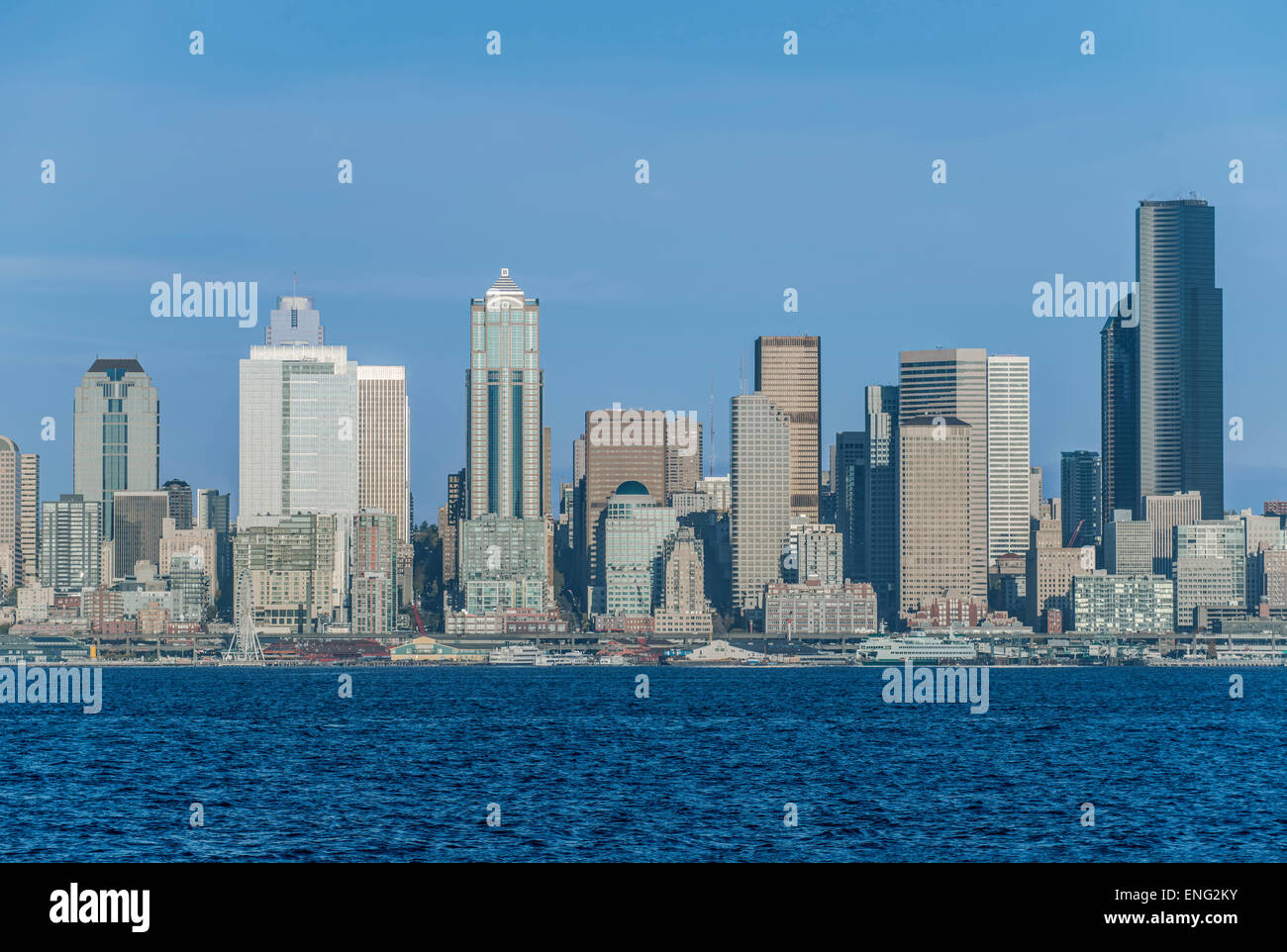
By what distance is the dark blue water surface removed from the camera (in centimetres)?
4356

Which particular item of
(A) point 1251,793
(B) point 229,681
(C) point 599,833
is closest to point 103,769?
(C) point 599,833

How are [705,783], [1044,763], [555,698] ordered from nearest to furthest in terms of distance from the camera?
[705,783], [1044,763], [555,698]

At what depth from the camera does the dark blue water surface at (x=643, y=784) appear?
43.6 m
